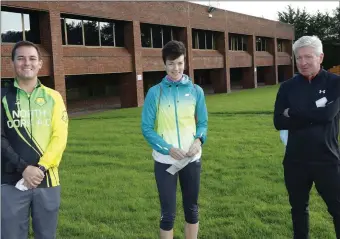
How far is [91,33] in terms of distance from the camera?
64.7 feet

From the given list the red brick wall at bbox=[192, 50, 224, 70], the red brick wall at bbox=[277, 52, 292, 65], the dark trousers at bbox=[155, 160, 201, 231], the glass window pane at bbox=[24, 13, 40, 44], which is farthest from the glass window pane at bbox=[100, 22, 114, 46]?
the red brick wall at bbox=[277, 52, 292, 65]

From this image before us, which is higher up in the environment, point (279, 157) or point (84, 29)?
point (84, 29)

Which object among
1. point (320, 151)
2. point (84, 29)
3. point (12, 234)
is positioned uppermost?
A: point (84, 29)

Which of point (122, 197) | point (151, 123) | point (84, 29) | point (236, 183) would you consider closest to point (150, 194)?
point (122, 197)

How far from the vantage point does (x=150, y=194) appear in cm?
557

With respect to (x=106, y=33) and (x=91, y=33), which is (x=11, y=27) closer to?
(x=91, y=33)

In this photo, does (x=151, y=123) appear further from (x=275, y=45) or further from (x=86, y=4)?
(x=275, y=45)

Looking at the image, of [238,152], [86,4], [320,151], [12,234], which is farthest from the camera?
[86,4]

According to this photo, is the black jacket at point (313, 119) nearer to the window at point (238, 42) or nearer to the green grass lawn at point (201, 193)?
the green grass lawn at point (201, 193)

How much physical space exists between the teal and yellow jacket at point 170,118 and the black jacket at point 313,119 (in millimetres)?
770

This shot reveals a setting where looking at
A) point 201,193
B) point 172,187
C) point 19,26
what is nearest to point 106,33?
point 19,26

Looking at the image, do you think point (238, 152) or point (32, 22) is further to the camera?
point (32, 22)

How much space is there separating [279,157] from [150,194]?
9.69 feet

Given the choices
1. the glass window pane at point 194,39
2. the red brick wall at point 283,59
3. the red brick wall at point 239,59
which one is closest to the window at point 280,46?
the red brick wall at point 283,59
